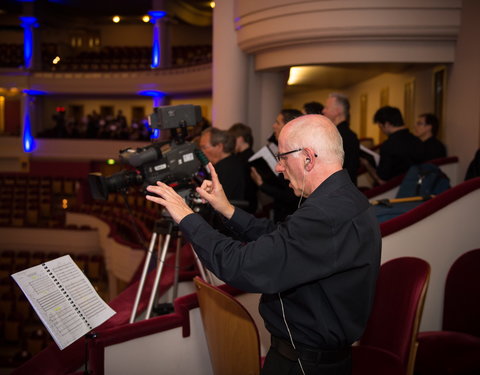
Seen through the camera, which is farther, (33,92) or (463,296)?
(33,92)

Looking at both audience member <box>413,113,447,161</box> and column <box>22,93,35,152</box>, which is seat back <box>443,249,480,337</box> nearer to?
audience member <box>413,113,447,161</box>

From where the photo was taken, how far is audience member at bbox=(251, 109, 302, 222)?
324cm

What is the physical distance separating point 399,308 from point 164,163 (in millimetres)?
1141

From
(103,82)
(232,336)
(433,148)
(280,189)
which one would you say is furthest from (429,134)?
(103,82)

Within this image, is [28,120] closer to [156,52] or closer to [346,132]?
[156,52]

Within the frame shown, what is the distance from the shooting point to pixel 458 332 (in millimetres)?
2625

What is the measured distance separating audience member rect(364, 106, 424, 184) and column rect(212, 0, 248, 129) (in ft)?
9.38

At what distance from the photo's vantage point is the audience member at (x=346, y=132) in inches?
130

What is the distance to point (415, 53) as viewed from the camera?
5.25 metres

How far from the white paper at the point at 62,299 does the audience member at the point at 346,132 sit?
6.10ft

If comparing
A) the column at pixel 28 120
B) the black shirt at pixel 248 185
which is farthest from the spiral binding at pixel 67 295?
the column at pixel 28 120

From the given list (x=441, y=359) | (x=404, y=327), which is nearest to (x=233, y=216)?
(x=404, y=327)

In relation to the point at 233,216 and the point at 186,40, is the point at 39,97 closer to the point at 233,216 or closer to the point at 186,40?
the point at 186,40

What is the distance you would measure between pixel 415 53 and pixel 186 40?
13950 millimetres
